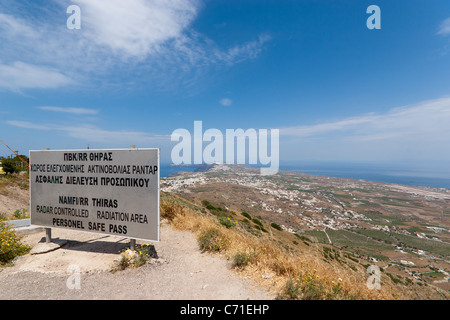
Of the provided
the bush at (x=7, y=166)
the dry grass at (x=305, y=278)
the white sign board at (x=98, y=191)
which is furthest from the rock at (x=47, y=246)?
the bush at (x=7, y=166)

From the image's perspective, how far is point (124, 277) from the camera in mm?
4648

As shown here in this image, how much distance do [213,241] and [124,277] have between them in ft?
8.85

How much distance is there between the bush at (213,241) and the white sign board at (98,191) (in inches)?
69.1

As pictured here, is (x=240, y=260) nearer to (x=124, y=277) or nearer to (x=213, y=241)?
(x=213, y=241)

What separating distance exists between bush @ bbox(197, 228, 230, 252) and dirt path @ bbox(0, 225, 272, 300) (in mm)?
301

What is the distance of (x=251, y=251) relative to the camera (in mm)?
5320

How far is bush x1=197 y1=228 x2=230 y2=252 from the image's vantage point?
20.0 feet

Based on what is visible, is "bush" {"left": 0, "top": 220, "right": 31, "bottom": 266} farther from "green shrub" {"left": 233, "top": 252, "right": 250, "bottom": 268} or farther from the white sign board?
"green shrub" {"left": 233, "top": 252, "right": 250, "bottom": 268}

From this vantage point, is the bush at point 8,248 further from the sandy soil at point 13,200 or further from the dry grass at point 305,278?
the sandy soil at point 13,200

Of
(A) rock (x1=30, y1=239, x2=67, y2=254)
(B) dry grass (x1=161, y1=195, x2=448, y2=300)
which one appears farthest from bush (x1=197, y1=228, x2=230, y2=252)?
(A) rock (x1=30, y1=239, x2=67, y2=254)
